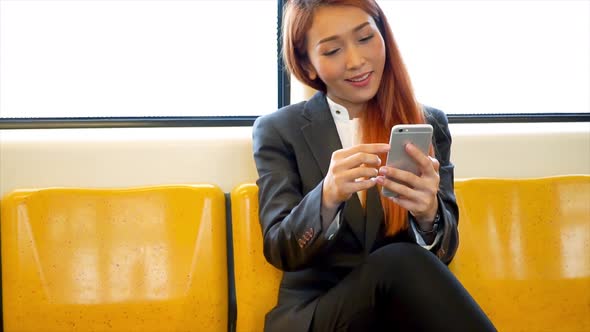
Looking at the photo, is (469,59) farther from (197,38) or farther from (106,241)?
(106,241)

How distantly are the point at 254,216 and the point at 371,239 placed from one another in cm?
39

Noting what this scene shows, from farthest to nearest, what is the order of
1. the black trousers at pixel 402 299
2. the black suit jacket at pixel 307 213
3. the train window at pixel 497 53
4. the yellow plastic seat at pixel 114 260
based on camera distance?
the train window at pixel 497 53, the yellow plastic seat at pixel 114 260, the black suit jacket at pixel 307 213, the black trousers at pixel 402 299

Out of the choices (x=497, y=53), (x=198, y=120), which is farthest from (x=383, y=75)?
(x=497, y=53)

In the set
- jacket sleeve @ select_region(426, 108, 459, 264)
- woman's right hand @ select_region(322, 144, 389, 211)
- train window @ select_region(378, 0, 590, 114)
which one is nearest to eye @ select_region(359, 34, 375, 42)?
jacket sleeve @ select_region(426, 108, 459, 264)

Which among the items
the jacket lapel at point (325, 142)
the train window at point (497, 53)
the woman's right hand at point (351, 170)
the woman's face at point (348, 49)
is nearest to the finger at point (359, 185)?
the woman's right hand at point (351, 170)

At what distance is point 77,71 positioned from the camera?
226cm

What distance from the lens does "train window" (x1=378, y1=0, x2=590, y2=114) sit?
257 centimetres

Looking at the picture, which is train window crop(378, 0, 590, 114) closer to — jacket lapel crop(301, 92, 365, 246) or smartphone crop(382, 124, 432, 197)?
jacket lapel crop(301, 92, 365, 246)

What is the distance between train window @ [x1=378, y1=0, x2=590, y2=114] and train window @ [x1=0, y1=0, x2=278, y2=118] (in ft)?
2.06

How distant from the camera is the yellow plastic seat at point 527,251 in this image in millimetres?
1925

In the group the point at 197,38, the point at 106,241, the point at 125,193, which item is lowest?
the point at 106,241

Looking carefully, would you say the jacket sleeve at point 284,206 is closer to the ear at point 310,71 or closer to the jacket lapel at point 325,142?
the jacket lapel at point 325,142

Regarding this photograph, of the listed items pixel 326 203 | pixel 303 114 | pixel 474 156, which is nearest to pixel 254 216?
pixel 303 114

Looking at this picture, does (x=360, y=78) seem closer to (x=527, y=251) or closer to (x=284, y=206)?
(x=284, y=206)
